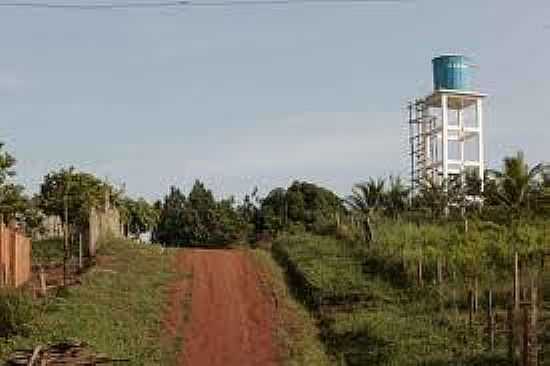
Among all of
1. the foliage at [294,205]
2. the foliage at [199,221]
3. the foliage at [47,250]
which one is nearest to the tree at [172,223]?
the foliage at [199,221]

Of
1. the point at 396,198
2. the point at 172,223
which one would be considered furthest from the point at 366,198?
the point at 172,223

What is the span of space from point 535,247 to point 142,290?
42.0 ft

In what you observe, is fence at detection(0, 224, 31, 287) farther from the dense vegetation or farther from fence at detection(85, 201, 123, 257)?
the dense vegetation

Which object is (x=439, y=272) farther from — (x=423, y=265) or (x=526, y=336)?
(x=526, y=336)

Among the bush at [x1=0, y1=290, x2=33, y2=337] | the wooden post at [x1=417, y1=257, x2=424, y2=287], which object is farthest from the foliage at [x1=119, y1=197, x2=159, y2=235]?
the bush at [x1=0, y1=290, x2=33, y2=337]

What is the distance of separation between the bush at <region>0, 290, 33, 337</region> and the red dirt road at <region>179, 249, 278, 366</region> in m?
3.54

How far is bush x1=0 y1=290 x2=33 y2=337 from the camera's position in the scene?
2189cm

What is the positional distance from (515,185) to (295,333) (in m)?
18.2

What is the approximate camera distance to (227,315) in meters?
27.9

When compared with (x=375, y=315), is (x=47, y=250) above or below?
above

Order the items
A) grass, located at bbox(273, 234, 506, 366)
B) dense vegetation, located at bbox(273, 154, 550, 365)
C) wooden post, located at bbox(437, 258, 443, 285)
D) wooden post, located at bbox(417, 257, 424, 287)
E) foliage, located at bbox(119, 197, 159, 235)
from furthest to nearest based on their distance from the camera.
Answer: foliage, located at bbox(119, 197, 159, 235) → wooden post, located at bbox(417, 257, 424, 287) → wooden post, located at bbox(437, 258, 443, 285) → dense vegetation, located at bbox(273, 154, 550, 365) → grass, located at bbox(273, 234, 506, 366)

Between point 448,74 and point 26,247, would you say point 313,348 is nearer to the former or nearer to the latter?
point 26,247

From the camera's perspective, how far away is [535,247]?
108 ft

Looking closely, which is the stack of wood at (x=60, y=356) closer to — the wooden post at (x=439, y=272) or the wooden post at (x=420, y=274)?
the wooden post at (x=439, y=272)
